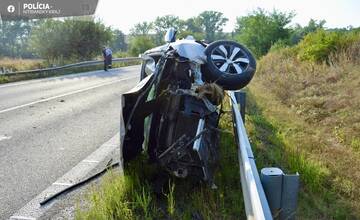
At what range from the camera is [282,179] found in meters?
2.30

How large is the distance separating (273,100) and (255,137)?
4.09m

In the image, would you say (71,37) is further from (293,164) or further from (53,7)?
(293,164)

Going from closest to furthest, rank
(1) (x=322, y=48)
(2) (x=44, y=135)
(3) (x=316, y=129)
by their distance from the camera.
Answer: (2) (x=44, y=135) < (3) (x=316, y=129) < (1) (x=322, y=48)

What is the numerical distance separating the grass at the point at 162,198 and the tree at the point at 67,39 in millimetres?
24544

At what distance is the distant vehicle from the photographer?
10.2 feet

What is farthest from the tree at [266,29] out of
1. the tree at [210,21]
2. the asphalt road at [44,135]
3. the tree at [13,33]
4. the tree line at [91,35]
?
the tree at [210,21]

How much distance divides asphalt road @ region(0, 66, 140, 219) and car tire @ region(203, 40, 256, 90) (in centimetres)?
223

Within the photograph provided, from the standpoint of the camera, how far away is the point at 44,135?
6.14 metres

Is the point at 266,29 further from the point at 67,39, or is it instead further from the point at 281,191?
the point at 281,191

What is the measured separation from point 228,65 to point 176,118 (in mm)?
1302

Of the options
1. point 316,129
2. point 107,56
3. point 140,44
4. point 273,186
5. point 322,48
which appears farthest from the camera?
point 140,44

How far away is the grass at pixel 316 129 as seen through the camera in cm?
367

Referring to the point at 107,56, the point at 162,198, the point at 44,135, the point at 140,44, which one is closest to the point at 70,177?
the point at 162,198

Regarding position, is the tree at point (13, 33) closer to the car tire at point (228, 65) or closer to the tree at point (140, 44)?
the tree at point (140, 44)
